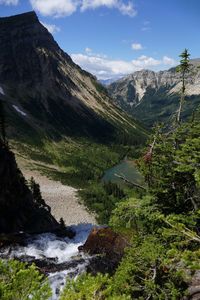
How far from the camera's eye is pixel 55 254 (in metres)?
48.9

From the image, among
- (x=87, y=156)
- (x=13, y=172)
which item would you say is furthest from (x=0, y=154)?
(x=87, y=156)

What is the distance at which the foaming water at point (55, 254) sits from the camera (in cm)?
3956

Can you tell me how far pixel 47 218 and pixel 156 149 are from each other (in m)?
48.0

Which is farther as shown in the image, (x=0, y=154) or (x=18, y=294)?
(x=0, y=154)

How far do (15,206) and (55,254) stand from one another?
1534 cm

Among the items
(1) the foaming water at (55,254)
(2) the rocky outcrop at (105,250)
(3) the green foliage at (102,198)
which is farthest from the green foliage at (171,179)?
(3) the green foliage at (102,198)

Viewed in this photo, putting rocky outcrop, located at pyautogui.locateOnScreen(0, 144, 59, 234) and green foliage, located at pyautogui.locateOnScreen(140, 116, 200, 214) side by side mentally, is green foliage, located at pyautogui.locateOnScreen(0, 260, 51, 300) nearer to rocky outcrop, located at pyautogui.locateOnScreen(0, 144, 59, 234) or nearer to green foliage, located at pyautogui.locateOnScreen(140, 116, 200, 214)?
green foliage, located at pyautogui.locateOnScreen(140, 116, 200, 214)

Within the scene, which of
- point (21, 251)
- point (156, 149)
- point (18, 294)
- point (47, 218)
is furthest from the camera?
point (47, 218)

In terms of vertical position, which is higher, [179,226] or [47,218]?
[179,226]

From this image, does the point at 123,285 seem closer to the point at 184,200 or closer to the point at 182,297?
the point at 182,297

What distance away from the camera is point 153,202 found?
25.3 m

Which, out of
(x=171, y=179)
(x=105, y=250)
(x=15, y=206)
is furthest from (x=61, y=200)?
(x=171, y=179)

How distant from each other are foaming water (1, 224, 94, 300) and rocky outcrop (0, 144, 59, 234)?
451 centimetres

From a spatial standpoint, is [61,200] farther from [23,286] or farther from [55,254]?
[23,286]
